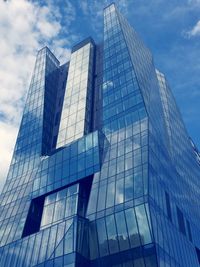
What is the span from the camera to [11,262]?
218 feet

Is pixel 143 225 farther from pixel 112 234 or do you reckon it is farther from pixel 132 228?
pixel 112 234

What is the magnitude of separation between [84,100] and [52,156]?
18.8m

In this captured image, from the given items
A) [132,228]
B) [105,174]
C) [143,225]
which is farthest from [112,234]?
[105,174]

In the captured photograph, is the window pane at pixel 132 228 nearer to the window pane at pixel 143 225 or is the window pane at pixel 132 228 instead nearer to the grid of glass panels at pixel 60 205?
the window pane at pixel 143 225

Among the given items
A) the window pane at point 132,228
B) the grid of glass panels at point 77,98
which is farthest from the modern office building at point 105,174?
the grid of glass panels at point 77,98

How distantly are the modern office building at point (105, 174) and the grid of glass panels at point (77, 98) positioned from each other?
0.34 metres

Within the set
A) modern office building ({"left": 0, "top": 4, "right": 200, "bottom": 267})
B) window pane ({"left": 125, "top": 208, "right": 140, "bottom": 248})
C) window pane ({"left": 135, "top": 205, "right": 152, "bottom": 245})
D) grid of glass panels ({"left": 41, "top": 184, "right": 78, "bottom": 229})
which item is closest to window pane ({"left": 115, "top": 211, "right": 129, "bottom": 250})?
modern office building ({"left": 0, "top": 4, "right": 200, "bottom": 267})

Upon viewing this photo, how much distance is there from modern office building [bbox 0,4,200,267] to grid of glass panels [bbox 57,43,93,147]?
1.11ft

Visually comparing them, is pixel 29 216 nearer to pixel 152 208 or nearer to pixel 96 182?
pixel 96 182

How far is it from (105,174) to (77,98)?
3226 centimetres

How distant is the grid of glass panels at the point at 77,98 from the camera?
290ft

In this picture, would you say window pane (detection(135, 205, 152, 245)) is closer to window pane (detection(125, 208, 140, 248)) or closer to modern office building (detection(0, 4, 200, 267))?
modern office building (detection(0, 4, 200, 267))

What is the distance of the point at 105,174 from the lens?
6894 centimetres

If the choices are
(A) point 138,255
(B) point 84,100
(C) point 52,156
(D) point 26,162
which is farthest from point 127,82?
(A) point 138,255
